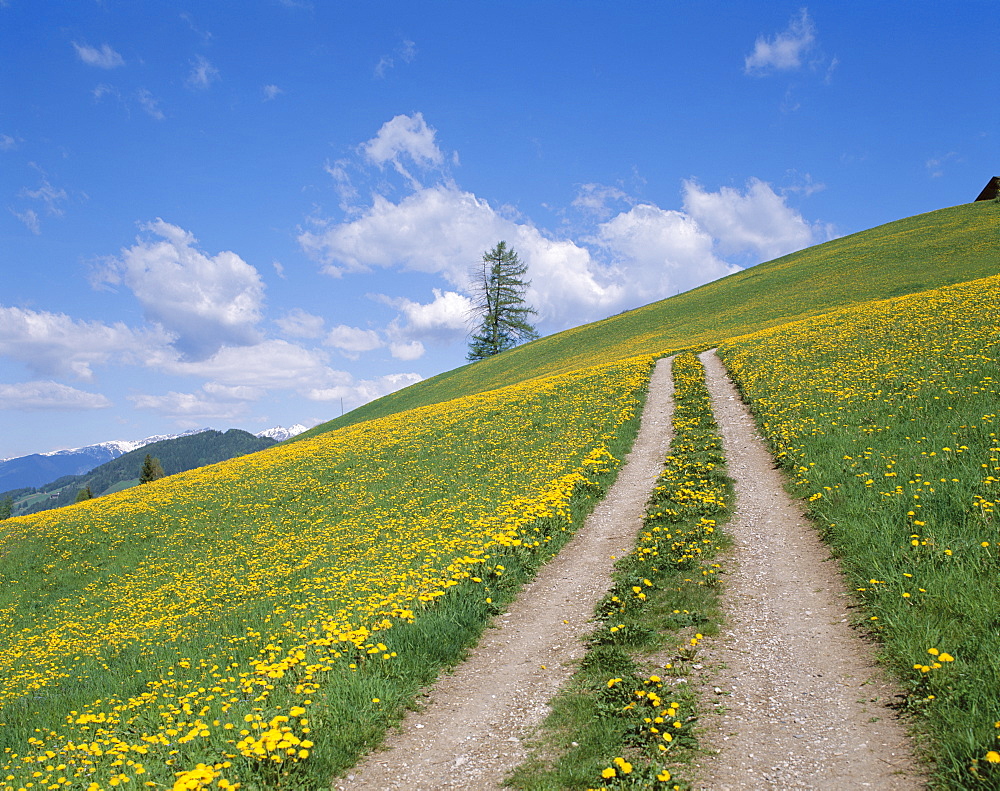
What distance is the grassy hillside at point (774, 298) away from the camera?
147 ft

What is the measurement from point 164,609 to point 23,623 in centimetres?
591

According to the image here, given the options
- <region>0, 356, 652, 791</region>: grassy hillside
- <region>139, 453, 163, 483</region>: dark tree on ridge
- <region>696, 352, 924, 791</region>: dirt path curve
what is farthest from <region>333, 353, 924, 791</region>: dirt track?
<region>139, 453, 163, 483</region>: dark tree on ridge

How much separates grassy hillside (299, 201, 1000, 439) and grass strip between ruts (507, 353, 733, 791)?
32555 mm

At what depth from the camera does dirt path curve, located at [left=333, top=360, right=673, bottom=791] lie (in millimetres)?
5605

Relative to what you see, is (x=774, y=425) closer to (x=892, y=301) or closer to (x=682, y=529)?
(x=682, y=529)

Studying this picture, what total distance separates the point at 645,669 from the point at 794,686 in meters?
1.62

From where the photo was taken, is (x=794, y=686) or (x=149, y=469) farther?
(x=149, y=469)

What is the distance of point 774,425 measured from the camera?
57.7ft

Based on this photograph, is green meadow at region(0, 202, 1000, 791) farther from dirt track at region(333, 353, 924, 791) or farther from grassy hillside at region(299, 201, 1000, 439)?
grassy hillside at region(299, 201, 1000, 439)

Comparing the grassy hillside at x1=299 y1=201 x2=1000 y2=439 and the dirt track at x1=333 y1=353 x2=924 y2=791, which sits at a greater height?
the grassy hillside at x1=299 y1=201 x2=1000 y2=439

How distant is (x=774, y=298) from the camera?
53.6m

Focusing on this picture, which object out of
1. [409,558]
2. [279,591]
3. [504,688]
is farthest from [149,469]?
[504,688]

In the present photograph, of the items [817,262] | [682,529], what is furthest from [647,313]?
[682,529]

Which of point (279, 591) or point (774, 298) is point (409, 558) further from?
point (774, 298)
